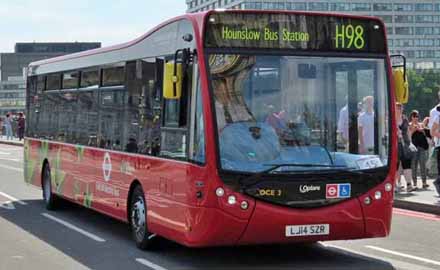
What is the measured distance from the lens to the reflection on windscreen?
26.5 ft

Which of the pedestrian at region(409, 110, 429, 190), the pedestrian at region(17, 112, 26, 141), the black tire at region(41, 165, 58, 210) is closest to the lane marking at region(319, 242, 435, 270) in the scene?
the black tire at region(41, 165, 58, 210)

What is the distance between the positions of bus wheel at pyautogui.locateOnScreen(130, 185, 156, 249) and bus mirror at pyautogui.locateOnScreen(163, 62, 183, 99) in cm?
181

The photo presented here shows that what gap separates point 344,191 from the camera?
27.2 ft

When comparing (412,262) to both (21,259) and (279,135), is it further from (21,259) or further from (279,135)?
(21,259)

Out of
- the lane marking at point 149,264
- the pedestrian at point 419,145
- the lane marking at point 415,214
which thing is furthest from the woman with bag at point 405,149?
the lane marking at point 149,264

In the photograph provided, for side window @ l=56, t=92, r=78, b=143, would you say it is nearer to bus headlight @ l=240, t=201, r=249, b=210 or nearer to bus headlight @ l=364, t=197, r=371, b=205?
bus headlight @ l=240, t=201, r=249, b=210

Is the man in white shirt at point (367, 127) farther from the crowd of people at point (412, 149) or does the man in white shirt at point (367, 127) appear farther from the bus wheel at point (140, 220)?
the crowd of people at point (412, 149)

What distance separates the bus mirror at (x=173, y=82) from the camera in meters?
8.20

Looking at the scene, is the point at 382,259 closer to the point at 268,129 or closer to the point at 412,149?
the point at 268,129

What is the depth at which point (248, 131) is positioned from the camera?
26.6 feet

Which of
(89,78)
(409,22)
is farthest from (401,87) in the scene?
(409,22)

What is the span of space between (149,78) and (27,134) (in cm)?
702

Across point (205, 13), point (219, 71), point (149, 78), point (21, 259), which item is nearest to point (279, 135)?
point (219, 71)

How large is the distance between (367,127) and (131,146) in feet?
10.0
